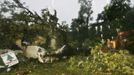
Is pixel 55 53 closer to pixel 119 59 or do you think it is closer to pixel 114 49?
pixel 114 49

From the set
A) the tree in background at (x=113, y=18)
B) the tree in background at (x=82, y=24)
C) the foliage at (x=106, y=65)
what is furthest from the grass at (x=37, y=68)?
the tree in background at (x=113, y=18)

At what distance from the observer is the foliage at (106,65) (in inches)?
388

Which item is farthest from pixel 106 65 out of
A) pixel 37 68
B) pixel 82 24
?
pixel 82 24

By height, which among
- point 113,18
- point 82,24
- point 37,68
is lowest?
point 37,68

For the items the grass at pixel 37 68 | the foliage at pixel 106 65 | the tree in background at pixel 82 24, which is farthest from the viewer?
the tree in background at pixel 82 24

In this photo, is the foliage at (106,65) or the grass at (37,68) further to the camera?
the grass at (37,68)

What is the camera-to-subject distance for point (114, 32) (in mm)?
13422

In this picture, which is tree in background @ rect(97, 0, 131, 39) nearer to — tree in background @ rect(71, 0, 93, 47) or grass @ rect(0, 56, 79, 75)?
tree in background @ rect(71, 0, 93, 47)

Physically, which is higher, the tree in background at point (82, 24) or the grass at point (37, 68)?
the tree in background at point (82, 24)

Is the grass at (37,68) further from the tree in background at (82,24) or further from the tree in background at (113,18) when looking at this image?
the tree in background at (113,18)

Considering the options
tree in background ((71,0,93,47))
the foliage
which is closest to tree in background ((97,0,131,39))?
tree in background ((71,0,93,47))

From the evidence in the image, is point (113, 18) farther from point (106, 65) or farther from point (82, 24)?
point (106, 65)

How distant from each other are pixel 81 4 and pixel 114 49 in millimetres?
2402

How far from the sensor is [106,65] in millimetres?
10070
